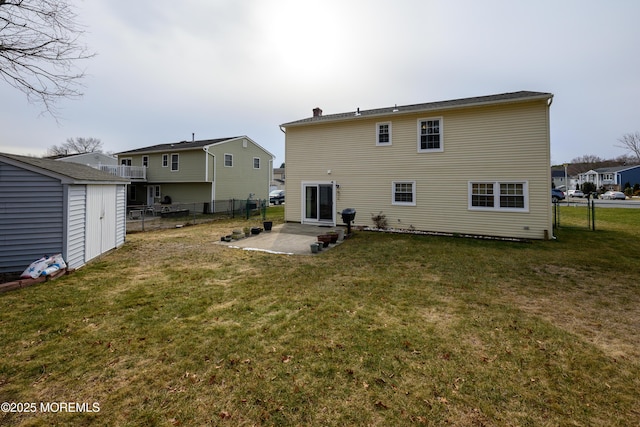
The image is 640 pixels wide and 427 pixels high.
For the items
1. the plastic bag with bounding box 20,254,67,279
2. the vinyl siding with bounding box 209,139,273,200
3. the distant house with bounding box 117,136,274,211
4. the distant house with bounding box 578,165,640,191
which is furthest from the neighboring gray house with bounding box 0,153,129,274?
the distant house with bounding box 578,165,640,191

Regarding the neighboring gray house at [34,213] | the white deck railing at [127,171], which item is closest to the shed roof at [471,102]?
the neighboring gray house at [34,213]

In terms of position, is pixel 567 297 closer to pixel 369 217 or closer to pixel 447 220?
pixel 447 220

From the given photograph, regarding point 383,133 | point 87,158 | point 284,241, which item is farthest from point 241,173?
point 87,158

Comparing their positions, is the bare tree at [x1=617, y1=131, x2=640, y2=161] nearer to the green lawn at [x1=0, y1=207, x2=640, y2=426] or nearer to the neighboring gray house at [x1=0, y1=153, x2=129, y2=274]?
the green lawn at [x1=0, y1=207, x2=640, y2=426]

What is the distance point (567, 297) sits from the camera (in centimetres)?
533

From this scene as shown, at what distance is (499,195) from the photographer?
1146cm

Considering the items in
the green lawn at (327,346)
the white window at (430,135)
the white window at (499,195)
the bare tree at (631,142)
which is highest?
the bare tree at (631,142)

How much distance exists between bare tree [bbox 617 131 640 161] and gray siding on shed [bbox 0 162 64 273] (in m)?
74.1

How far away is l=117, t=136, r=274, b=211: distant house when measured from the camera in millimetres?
22484

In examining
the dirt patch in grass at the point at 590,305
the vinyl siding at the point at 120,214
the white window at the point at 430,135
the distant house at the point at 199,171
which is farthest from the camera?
the distant house at the point at 199,171

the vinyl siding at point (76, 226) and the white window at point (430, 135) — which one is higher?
the white window at point (430, 135)

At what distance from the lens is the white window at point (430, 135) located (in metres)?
12.4

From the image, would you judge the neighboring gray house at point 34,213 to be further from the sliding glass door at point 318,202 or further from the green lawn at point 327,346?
the sliding glass door at point 318,202

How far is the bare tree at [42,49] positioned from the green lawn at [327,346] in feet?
18.6
